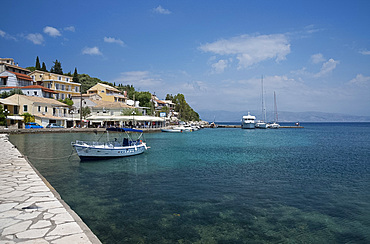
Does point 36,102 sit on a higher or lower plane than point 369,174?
higher

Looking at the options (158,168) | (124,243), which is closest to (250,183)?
(158,168)

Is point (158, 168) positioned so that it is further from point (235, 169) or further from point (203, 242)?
point (203, 242)

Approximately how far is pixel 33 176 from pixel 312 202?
12760 mm

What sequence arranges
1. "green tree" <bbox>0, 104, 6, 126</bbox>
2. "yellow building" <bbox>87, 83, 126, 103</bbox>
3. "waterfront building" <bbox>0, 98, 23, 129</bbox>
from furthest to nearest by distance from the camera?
1. "yellow building" <bbox>87, 83, 126, 103</bbox>
2. "waterfront building" <bbox>0, 98, 23, 129</bbox>
3. "green tree" <bbox>0, 104, 6, 126</bbox>

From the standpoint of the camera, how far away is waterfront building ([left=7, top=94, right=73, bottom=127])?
2253 inches

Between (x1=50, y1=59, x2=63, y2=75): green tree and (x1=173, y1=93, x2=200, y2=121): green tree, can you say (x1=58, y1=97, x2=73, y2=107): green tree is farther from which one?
(x1=173, y1=93, x2=200, y2=121): green tree

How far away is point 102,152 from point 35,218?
54.2ft

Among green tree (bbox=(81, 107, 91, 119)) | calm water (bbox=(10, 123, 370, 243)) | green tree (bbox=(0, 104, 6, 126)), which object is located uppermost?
green tree (bbox=(81, 107, 91, 119))

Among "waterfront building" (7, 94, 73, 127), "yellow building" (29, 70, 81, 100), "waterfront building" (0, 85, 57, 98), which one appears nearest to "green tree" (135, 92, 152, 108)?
"yellow building" (29, 70, 81, 100)

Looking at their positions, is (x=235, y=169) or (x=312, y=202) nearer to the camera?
(x=312, y=202)

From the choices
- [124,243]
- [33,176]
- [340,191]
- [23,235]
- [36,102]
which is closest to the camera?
[23,235]

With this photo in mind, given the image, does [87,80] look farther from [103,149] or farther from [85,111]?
[103,149]

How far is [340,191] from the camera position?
1405 cm

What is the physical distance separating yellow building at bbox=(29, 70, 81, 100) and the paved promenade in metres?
73.4
